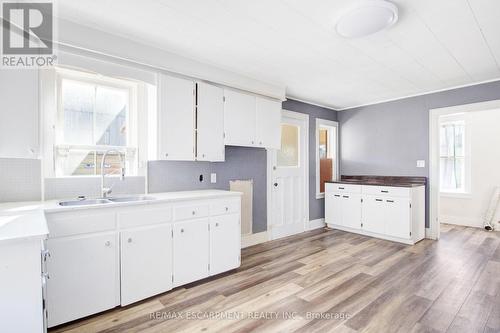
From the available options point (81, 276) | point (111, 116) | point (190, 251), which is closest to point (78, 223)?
point (81, 276)

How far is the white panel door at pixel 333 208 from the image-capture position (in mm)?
4767

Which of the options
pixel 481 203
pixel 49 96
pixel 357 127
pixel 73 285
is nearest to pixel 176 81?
pixel 49 96

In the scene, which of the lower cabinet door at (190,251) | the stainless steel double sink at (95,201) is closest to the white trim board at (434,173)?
the lower cabinet door at (190,251)

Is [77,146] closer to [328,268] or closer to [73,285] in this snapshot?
[73,285]

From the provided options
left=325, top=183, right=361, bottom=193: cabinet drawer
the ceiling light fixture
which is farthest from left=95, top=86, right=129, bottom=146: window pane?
left=325, top=183, right=361, bottom=193: cabinet drawer

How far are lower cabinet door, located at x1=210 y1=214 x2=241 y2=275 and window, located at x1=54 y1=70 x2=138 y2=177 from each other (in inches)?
42.5

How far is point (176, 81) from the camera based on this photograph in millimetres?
2793

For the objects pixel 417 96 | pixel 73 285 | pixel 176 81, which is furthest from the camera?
pixel 417 96

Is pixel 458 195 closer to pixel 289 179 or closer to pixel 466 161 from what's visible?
pixel 466 161

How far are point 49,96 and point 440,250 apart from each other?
16.5 ft

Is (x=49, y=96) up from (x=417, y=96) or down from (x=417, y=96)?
down

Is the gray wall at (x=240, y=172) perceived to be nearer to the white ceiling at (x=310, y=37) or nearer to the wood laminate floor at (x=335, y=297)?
the wood laminate floor at (x=335, y=297)

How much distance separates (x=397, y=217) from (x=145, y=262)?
3611 millimetres

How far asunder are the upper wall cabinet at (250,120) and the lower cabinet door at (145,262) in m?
1.40
